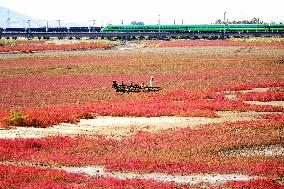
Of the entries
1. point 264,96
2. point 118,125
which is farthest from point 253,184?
point 264,96

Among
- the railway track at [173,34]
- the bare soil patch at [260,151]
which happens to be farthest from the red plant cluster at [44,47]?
the bare soil patch at [260,151]

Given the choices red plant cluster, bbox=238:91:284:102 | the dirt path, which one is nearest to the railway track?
red plant cluster, bbox=238:91:284:102

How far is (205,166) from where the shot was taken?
60.1 feet

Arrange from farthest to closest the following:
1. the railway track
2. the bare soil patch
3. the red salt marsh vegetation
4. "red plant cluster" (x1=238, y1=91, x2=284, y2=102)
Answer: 1. the railway track
2. "red plant cluster" (x1=238, y1=91, x2=284, y2=102)
3. the bare soil patch
4. the red salt marsh vegetation

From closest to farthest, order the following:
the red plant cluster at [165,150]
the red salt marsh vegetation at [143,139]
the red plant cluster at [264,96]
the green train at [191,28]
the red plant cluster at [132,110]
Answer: the red salt marsh vegetation at [143,139] → the red plant cluster at [165,150] → the red plant cluster at [132,110] → the red plant cluster at [264,96] → the green train at [191,28]

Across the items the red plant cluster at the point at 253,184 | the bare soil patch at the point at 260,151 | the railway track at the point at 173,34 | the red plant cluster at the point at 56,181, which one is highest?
the railway track at the point at 173,34

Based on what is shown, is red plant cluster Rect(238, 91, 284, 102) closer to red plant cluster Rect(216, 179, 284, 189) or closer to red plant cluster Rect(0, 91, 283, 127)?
red plant cluster Rect(0, 91, 283, 127)

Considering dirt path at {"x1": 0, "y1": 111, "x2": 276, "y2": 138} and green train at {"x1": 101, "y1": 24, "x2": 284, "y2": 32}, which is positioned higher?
green train at {"x1": 101, "y1": 24, "x2": 284, "y2": 32}

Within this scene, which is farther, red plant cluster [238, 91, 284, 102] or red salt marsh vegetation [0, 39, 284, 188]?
red plant cluster [238, 91, 284, 102]

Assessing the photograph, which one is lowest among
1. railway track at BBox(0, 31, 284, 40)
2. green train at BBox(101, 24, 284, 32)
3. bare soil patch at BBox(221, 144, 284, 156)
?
bare soil patch at BBox(221, 144, 284, 156)

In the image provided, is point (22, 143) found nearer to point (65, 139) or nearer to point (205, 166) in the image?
point (65, 139)

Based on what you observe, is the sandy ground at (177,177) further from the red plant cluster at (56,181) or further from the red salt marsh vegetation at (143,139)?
the red plant cluster at (56,181)

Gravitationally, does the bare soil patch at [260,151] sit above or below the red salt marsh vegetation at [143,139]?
below

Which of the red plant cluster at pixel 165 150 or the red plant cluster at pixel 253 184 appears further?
the red plant cluster at pixel 165 150
